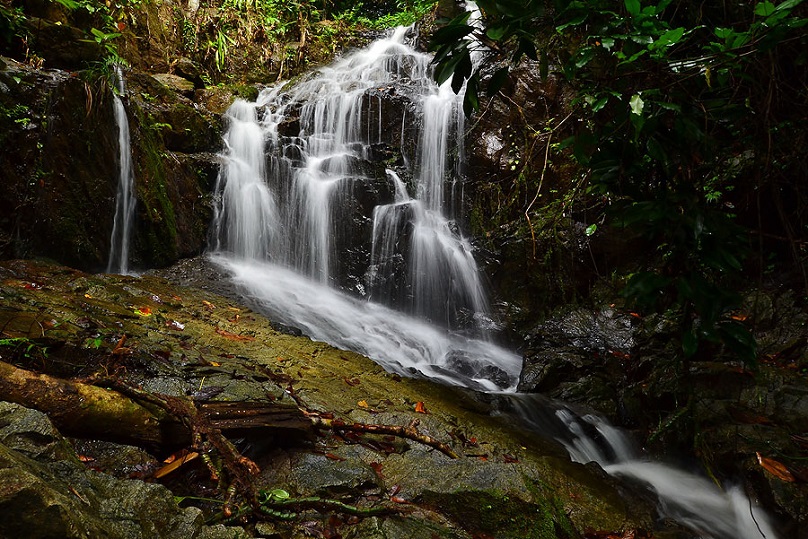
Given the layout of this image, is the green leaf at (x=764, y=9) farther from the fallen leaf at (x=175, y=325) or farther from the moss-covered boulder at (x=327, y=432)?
the fallen leaf at (x=175, y=325)

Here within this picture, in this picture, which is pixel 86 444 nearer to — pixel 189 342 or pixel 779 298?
pixel 189 342

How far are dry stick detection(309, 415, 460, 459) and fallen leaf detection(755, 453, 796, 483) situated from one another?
2.63 metres

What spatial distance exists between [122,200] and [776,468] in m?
8.22

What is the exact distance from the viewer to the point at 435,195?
31.9 ft

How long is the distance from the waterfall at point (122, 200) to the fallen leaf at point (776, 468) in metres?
7.79

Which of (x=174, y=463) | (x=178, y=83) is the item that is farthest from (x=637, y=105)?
(x=178, y=83)

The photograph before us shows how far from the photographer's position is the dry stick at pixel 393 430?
9.56 ft

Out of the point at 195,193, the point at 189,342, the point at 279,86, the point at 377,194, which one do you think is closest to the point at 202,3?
the point at 279,86

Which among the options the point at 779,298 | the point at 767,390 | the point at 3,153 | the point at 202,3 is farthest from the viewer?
the point at 202,3

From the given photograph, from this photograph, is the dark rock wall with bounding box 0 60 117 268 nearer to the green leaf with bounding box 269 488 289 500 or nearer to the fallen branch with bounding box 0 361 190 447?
the fallen branch with bounding box 0 361 190 447

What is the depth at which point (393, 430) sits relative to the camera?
3098 millimetres

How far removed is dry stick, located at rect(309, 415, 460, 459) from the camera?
115 inches

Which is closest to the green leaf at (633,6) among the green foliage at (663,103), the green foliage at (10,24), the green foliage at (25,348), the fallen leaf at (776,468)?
the green foliage at (663,103)

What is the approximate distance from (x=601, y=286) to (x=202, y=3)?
1264 cm
